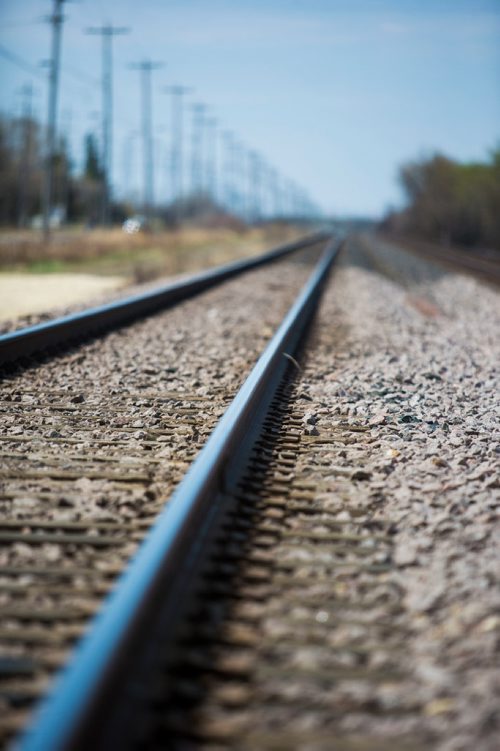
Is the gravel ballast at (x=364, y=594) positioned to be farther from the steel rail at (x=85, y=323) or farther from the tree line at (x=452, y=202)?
the tree line at (x=452, y=202)

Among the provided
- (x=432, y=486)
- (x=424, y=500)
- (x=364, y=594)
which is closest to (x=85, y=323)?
(x=432, y=486)

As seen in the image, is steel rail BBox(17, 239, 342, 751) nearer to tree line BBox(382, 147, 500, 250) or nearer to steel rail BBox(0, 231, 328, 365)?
steel rail BBox(0, 231, 328, 365)

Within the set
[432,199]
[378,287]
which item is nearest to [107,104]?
[432,199]

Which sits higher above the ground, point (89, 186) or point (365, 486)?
point (89, 186)

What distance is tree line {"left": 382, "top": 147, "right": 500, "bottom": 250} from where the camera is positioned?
4684 cm

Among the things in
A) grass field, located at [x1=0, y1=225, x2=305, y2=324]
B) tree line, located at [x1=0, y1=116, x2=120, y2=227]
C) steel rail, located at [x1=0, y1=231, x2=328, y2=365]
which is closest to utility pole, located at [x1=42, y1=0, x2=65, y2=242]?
grass field, located at [x1=0, y1=225, x2=305, y2=324]

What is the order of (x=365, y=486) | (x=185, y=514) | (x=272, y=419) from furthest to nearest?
(x=272, y=419)
(x=365, y=486)
(x=185, y=514)

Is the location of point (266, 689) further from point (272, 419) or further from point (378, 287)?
point (378, 287)

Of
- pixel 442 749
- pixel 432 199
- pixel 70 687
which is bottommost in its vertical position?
pixel 442 749

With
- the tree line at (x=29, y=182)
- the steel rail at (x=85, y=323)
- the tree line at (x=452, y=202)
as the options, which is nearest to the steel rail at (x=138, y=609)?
the steel rail at (x=85, y=323)

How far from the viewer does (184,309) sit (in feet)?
37.5

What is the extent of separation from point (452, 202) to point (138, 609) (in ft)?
188

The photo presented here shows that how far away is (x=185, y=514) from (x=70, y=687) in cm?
111

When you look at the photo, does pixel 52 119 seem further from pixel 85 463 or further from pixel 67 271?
pixel 85 463
